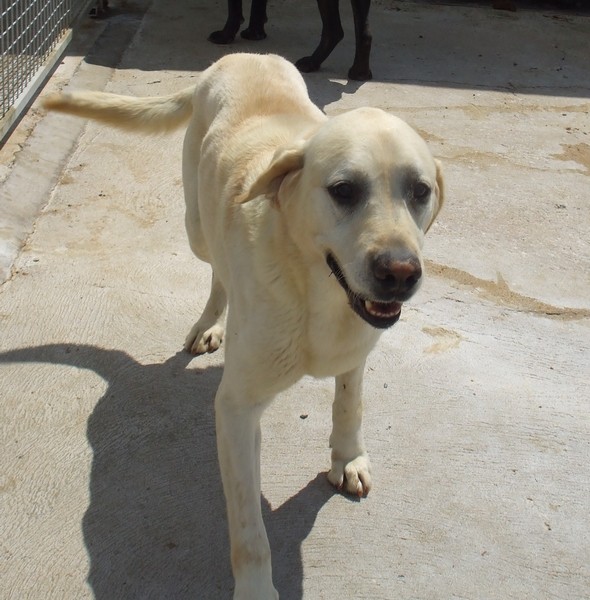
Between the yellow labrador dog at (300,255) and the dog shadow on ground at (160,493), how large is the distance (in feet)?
0.61

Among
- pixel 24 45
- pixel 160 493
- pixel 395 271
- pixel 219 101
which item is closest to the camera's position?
pixel 395 271

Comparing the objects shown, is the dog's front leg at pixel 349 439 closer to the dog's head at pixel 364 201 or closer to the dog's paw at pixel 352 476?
the dog's paw at pixel 352 476

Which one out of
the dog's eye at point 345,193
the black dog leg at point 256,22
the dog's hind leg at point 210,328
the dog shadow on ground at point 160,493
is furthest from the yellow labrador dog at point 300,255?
the black dog leg at point 256,22

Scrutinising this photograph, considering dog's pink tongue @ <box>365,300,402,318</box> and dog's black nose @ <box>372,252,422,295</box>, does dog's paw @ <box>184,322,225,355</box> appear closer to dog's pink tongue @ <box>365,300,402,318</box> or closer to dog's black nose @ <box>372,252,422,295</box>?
dog's pink tongue @ <box>365,300,402,318</box>

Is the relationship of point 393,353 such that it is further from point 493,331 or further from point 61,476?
point 61,476

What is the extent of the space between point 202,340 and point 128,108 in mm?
1011

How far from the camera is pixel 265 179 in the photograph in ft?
7.23

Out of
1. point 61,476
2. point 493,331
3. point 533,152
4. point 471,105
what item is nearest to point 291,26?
point 471,105

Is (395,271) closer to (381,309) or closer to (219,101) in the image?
(381,309)

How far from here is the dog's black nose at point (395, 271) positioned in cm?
195

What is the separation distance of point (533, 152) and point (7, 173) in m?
3.18

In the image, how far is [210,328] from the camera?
3352mm

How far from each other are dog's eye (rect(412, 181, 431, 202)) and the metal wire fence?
298 cm

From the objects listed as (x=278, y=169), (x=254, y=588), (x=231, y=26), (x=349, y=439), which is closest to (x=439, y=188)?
(x=278, y=169)
